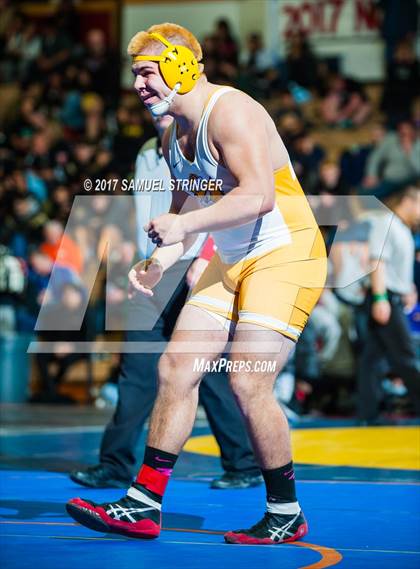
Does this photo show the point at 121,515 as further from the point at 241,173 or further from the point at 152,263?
the point at 241,173

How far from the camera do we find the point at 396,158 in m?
16.1

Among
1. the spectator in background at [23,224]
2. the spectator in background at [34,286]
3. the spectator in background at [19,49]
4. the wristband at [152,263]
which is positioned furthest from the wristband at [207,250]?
the spectator in background at [19,49]

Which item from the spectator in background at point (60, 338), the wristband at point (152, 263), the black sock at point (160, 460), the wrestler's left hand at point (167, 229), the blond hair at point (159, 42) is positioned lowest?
the spectator in background at point (60, 338)

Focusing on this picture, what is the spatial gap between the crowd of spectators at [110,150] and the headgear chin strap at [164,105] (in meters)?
4.29

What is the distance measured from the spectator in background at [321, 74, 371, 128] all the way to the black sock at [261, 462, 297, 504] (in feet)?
44.9

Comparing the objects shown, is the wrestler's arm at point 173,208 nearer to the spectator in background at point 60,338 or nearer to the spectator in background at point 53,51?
the spectator in background at point 60,338

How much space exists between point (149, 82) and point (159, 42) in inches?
6.5

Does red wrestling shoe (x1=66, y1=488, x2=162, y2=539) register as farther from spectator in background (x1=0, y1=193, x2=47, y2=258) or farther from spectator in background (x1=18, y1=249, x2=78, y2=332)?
spectator in background (x1=0, y1=193, x2=47, y2=258)

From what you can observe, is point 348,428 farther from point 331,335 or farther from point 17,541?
point 17,541

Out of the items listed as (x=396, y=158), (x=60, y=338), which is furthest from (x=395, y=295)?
(x=396, y=158)

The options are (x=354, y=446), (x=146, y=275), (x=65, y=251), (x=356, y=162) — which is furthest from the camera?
(x=356, y=162)

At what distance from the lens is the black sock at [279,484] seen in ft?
17.9

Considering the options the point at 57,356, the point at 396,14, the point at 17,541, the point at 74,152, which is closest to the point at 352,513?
the point at 17,541

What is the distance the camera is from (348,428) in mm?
10414
